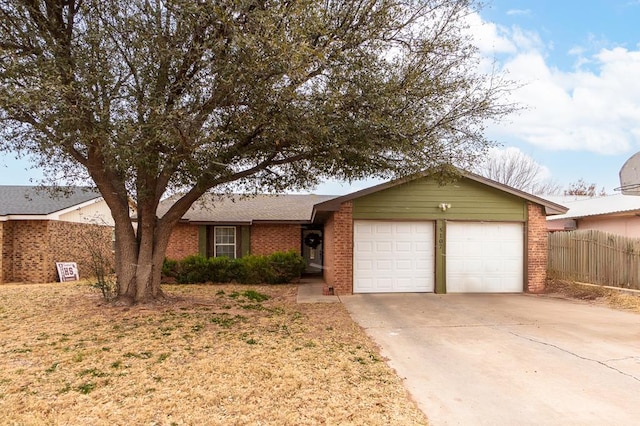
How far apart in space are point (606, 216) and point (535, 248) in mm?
5901

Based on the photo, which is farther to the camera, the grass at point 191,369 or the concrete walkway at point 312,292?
the concrete walkway at point 312,292

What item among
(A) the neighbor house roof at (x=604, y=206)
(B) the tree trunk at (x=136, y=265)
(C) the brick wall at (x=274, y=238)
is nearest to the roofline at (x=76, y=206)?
(C) the brick wall at (x=274, y=238)

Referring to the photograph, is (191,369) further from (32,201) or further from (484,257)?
(32,201)

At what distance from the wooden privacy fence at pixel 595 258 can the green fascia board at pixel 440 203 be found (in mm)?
2112

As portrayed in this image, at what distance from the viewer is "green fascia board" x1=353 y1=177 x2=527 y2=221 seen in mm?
11328

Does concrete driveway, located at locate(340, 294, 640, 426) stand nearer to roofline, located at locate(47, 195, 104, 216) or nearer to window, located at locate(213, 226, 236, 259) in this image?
window, located at locate(213, 226, 236, 259)

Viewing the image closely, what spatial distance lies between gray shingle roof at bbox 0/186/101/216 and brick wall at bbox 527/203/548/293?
44.0ft

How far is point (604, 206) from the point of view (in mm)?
17078

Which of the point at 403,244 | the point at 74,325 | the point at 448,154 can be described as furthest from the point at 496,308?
the point at 74,325

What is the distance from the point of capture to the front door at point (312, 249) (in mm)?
16916

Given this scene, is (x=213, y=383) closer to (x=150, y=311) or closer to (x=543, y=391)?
(x=543, y=391)

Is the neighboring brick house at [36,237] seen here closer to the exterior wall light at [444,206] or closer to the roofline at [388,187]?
the roofline at [388,187]

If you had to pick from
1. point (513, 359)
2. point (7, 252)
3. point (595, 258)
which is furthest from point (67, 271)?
point (595, 258)

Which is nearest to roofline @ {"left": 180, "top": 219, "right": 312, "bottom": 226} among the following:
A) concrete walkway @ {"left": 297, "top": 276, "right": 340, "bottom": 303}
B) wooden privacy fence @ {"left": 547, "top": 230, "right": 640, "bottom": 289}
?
concrete walkway @ {"left": 297, "top": 276, "right": 340, "bottom": 303}
